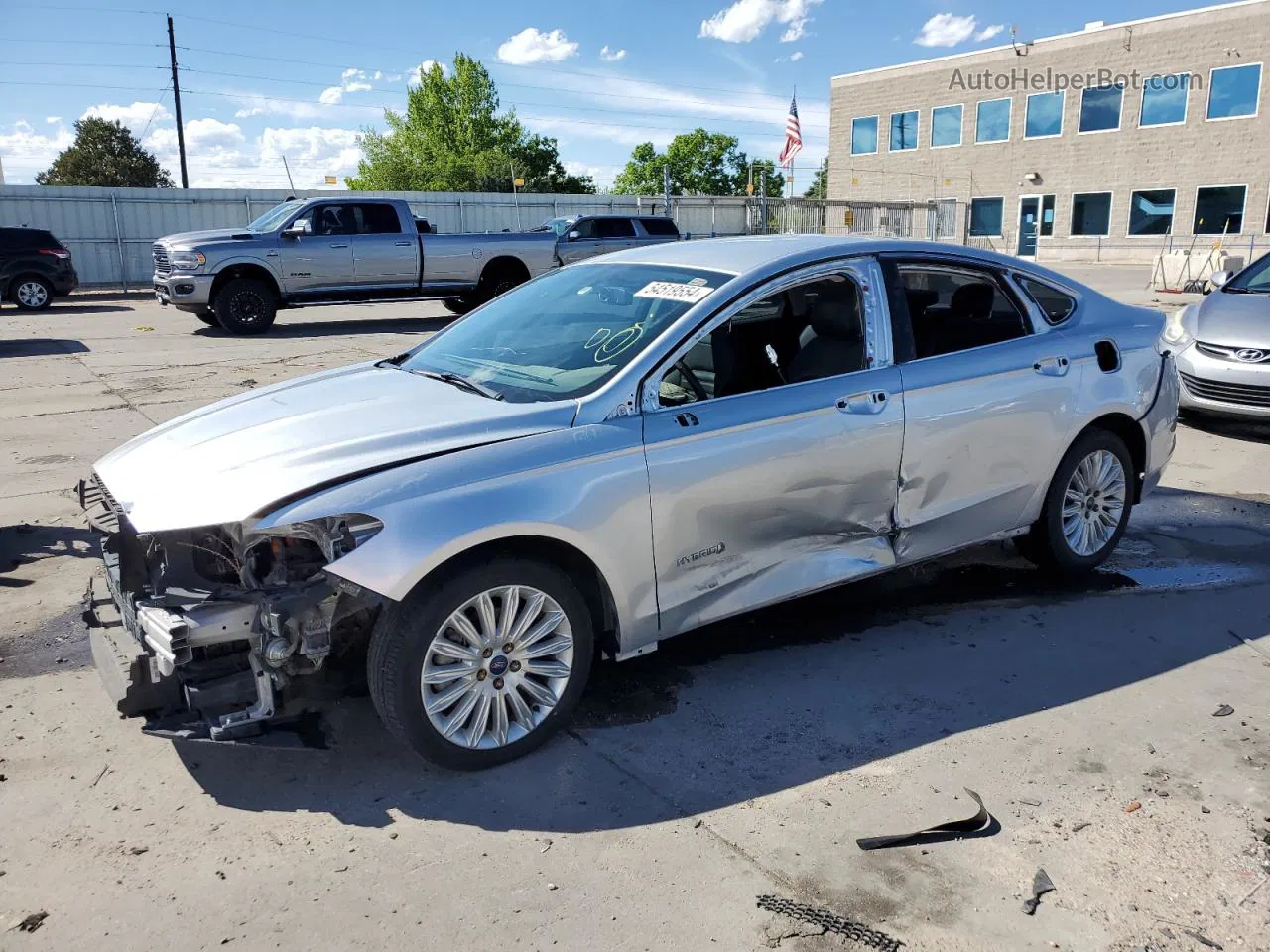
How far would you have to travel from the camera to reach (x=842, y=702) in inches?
154

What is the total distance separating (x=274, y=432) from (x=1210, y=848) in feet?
10.8

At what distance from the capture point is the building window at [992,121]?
43562 mm

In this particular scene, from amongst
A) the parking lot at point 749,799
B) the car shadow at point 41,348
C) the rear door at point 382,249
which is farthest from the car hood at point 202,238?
the parking lot at point 749,799

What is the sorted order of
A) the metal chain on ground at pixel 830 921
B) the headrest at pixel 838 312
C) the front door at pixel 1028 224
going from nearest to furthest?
1. the metal chain on ground at pixel 830 921
2. the headrest at pixel 838 312
3. the front door at pixel 1028 224

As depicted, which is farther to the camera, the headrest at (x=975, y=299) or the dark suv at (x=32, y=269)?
the dark suv at (x=32, y=269)

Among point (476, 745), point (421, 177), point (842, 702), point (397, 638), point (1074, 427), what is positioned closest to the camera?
point (397, 638)

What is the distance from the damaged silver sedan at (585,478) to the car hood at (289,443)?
0.01 m

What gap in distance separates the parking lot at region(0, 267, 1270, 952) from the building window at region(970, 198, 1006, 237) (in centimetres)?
4290

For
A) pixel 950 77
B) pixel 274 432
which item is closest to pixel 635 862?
pixel 274 432

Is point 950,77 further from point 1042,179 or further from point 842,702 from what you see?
point 842,702

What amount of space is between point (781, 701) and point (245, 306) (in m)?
13.4

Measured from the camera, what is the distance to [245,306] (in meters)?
15.2

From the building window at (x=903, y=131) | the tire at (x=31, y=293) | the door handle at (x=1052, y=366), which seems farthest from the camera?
the building window at (x=903, y=131)

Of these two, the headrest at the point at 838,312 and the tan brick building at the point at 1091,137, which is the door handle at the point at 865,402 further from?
the tan brick building at the point at 1091,137
